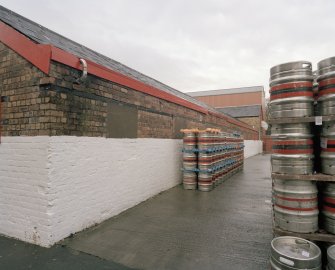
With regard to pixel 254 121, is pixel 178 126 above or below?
below

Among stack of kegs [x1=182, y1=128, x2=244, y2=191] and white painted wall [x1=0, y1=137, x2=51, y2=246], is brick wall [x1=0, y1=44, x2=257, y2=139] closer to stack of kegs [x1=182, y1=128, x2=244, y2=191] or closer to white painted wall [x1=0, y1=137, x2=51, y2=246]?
white painted wall [x1=0, y1=137, x2=51, y2=246]

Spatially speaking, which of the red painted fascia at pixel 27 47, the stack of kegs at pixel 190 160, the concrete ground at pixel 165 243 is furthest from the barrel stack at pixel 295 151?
the stack of kegs at pixel 190 160

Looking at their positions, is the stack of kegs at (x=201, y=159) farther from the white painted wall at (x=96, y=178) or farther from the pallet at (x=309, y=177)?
the pallet at (x=309, y=177)

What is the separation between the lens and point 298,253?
103 inches

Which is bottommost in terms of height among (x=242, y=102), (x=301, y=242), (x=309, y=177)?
(x=301, y=242)

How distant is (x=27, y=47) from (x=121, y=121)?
2.21 metres

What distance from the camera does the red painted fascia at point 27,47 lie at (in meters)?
3.81

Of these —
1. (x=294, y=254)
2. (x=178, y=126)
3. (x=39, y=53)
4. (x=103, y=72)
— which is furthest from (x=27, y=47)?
(x=178, y=126)

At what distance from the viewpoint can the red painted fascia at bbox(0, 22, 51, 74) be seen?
381cm

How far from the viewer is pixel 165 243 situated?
388 cm

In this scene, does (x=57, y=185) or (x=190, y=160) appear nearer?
(x=57, y=185)

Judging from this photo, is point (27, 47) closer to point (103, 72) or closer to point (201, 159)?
point (103, 72)

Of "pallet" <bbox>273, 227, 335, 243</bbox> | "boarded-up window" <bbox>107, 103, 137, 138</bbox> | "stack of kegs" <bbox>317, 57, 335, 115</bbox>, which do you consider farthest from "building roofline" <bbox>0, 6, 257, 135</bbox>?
"pallet" <bbox>273, 227, 335, 243</bbox>

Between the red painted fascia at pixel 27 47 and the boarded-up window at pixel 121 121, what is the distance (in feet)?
5.03
